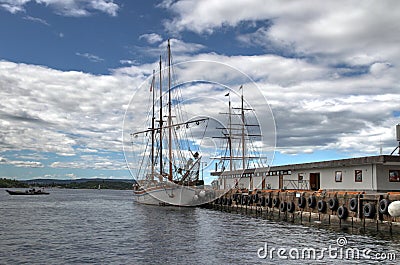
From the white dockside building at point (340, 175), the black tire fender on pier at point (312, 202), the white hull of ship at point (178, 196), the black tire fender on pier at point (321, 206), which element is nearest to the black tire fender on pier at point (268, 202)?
the white dockside building at point (340, 175)

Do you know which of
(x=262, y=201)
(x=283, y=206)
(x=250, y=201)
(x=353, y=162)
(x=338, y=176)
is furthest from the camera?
(x=250, y=201)

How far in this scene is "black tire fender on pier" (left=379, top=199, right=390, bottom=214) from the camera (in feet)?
107

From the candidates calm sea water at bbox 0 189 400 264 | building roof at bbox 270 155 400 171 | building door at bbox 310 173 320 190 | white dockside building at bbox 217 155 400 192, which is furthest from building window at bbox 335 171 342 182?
calm sea water at bbox 0 189 400 264

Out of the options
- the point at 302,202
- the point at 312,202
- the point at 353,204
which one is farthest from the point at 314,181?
the point at 353,204

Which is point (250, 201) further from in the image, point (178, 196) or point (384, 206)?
point (384, 206)

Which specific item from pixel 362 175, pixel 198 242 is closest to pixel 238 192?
pixel 362 175

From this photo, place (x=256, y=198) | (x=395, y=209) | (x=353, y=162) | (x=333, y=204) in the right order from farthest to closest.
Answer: (x=256, y=198) → (x=353, y=162) → (x=333, y=204) → (x=395, y=209)

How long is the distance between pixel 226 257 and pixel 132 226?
1881 centimetres

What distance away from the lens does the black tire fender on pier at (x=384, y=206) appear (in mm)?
32719

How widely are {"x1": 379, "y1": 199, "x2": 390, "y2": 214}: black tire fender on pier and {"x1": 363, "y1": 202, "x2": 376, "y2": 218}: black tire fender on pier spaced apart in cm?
126

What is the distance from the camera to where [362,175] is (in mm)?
44969

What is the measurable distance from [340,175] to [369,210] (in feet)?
45.5

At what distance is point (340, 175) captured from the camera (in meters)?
48.4

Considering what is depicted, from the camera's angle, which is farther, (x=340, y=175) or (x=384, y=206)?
(x=340, y=175)
